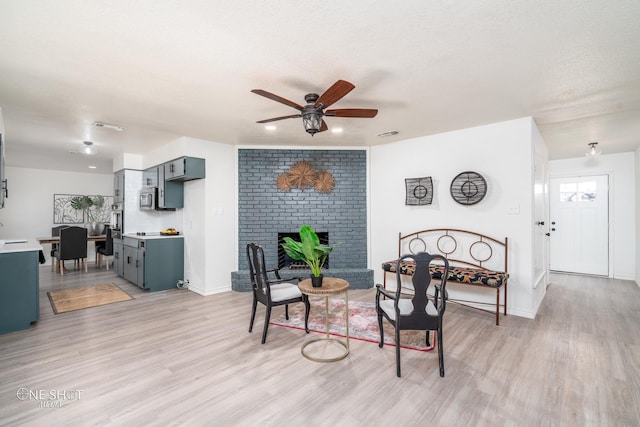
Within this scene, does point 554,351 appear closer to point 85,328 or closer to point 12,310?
point 85,328

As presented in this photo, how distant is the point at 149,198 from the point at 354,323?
13.7 feet

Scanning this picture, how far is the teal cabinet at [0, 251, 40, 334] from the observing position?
120 inches

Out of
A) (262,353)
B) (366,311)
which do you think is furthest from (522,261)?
(262,353)

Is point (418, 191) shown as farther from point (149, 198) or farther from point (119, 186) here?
point (119, 186)

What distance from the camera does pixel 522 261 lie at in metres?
3.56

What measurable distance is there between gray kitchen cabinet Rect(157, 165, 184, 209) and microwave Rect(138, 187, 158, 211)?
14 cm

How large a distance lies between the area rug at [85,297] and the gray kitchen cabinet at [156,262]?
33 cm

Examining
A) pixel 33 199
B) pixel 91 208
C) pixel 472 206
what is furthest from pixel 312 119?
pixel 33 199

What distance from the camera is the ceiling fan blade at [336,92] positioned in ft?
→ 6.82

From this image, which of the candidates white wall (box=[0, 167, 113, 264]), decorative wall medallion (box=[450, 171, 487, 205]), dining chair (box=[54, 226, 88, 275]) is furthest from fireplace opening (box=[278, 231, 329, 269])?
white wall (box=[0, 167, 113, 264])

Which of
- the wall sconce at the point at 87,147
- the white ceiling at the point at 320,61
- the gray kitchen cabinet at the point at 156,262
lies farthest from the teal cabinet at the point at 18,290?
the wall sconce at the point at 87,147

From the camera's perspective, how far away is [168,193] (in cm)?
495

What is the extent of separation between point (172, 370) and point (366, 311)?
2226 millimetres

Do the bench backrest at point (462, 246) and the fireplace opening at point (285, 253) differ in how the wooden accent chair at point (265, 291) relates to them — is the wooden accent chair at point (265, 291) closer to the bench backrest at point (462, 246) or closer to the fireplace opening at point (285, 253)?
the fireplace opening at point (285, 253)
